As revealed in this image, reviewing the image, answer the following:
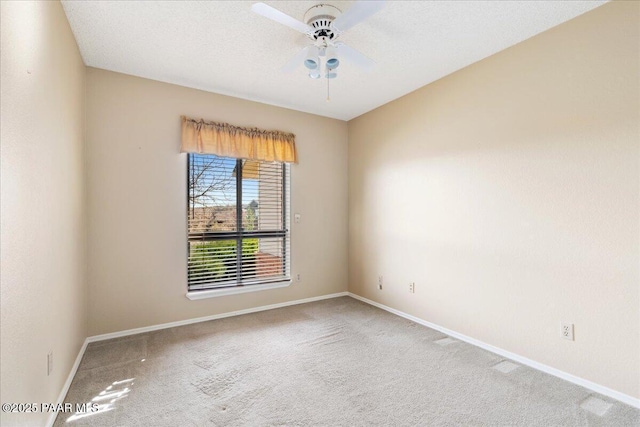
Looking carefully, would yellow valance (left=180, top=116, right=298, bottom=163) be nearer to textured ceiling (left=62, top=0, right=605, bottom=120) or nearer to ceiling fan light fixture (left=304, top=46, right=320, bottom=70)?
textured ceiling (left=62, top=0, right=605, bottom=120)

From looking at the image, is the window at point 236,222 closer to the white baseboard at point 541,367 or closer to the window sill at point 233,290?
the window sill at point 233,290

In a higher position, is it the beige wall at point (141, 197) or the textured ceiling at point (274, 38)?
the textured ceiling at point (274, 38)

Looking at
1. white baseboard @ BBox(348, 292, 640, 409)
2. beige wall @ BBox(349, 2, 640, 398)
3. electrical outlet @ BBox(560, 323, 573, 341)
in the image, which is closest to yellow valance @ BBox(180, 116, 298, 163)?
beige wall @ BBox(349, 2, 640, 398)

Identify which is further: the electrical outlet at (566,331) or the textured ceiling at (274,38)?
the electrical outlet at (566,331)

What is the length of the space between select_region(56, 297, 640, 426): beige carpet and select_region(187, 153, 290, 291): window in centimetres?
76

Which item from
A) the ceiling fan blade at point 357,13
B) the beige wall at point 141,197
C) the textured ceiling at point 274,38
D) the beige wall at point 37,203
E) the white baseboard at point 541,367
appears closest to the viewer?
the beige wall at point 37,203

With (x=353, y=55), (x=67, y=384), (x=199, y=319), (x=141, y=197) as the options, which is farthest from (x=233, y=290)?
(x=353, y=55)

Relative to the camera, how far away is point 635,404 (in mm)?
1950

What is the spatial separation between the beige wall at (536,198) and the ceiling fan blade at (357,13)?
1.59 metres

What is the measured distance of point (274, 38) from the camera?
2.48m

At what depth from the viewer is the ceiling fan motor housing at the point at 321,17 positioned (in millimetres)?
2059

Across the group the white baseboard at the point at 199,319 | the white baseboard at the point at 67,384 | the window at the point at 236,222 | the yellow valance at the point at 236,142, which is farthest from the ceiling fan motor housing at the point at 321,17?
the white baseboard at the point at 199,319

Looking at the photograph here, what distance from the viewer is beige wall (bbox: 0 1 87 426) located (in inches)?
49.4

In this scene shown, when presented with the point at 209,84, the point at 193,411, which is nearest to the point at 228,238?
the point at 209,84
